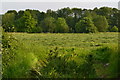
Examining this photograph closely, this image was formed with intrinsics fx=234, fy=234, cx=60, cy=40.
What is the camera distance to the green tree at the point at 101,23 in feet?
153

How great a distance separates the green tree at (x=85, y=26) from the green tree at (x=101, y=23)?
7.86 ft

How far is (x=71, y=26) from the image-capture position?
51281 mm

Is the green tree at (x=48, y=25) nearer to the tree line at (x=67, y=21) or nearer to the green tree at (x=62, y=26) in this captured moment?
the tree line at (x=67, y=21)

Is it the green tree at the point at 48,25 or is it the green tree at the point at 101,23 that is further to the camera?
the green tree at the point at 48,25

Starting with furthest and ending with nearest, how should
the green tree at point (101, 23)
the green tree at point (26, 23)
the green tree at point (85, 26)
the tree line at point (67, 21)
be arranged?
the green tree at point (26, 23) < the tree line at point (67, 21) < the green tree at point (101, 23) < the green tree at point (85, 26)

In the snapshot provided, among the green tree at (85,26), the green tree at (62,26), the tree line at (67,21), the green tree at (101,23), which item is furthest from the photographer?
the green tree at (62,26)

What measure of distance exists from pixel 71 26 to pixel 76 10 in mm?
3801

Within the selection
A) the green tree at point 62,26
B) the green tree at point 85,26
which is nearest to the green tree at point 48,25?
the green tree at point 62,26

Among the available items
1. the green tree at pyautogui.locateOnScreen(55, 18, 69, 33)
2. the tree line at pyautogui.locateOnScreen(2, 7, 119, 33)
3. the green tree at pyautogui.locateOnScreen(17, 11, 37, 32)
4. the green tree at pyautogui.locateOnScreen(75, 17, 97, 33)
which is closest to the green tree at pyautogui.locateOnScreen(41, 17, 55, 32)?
the tree line at pyautogui.locateOnScreen(2, 7, 119, 33)

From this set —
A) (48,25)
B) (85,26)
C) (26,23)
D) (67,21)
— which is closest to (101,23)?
(85,26)

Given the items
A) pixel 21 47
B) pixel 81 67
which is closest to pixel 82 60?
pixel 81 67

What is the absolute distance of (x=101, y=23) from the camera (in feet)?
157

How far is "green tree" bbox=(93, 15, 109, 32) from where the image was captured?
46531 mm

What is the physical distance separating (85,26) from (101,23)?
3.60m
